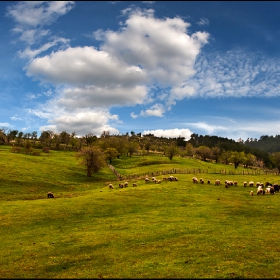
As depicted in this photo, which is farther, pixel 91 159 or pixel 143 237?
pixel 91 159

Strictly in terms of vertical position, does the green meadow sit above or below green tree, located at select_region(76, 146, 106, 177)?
below

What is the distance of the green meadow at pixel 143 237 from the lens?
54.3ft

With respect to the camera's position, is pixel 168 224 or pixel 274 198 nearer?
pixel 168 224

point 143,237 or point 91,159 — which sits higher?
point 91,159

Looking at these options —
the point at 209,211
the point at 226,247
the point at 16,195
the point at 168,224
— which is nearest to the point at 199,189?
the point at 209,211

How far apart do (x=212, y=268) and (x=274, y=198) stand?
3422cm

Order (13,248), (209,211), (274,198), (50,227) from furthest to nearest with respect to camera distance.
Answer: (274,198), (209,211), (50,227), (13,248)

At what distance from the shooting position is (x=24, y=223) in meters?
29.7

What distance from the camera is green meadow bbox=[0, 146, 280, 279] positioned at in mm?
16547

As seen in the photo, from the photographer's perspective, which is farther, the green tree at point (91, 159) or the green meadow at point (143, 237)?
the green tree at point (91, 159)

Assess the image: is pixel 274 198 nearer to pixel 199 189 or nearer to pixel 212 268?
pixel 199 189

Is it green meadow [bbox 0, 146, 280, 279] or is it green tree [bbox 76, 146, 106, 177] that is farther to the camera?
green tree [bbox 76, 146, 106, 177]

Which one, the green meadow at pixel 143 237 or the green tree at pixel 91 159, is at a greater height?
the green tree at pixel 91 159

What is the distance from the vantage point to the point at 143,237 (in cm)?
2333
